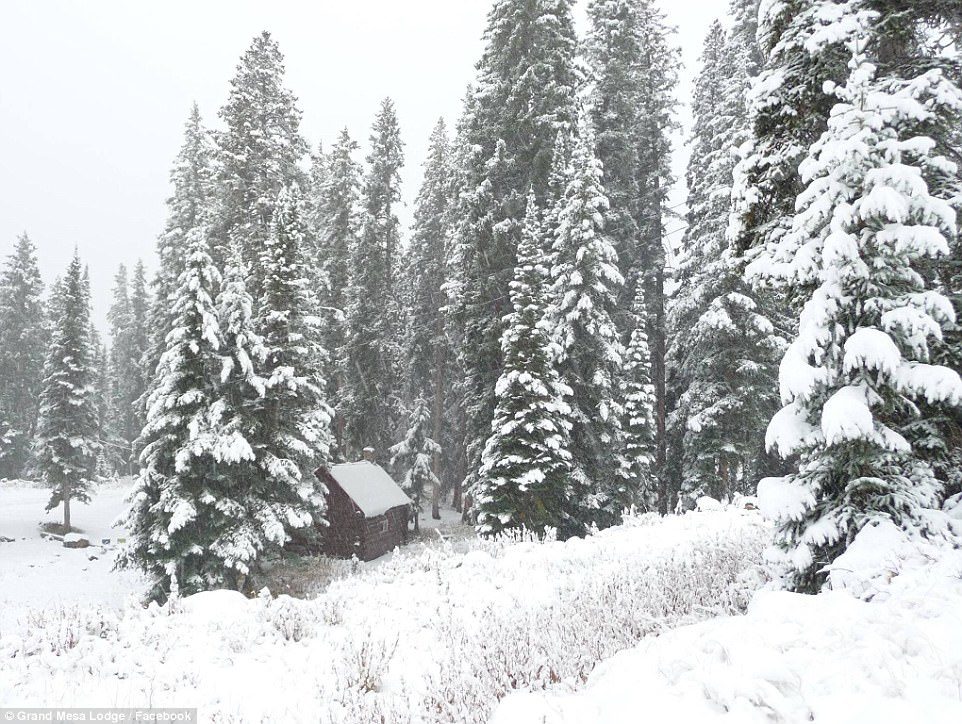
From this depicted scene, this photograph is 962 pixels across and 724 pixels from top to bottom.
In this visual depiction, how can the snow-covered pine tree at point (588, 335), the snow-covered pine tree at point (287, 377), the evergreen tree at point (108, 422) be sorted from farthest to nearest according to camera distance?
the evergreen tree at point (108, 422) < the snow-covered pine tree at point (588, 335) < the snow-covered pine tree at point (287, 377)

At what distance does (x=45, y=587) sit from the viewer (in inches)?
906

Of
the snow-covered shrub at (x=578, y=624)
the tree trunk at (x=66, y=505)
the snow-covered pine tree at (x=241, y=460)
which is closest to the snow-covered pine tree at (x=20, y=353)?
the tree trunk at (x=66, y=505)

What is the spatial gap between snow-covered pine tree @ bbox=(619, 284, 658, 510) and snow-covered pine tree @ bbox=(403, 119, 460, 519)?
11203mm

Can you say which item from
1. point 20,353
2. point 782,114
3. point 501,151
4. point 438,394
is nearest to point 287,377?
point 501,151

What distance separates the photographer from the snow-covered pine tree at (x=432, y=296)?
105ft

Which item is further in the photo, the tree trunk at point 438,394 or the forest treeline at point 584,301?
the tree trunk at point 438,394

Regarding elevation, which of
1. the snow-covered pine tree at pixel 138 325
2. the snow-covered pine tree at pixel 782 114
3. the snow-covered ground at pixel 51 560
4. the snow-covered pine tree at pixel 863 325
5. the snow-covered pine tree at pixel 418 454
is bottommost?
the snow-covered ground at pixel 51 560

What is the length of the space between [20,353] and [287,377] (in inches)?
1694

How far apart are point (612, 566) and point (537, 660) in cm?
382

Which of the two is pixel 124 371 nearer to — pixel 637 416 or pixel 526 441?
pixel 637 416

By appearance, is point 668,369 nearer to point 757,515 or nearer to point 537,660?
point 757,515

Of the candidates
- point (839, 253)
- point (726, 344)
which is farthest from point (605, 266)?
point (839, 253)

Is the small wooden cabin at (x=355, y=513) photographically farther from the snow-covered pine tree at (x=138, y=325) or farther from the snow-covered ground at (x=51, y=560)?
the snow-covered pine tree at (x=138, y=325)

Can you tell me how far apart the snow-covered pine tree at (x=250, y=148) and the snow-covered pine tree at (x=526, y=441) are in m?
13.1
